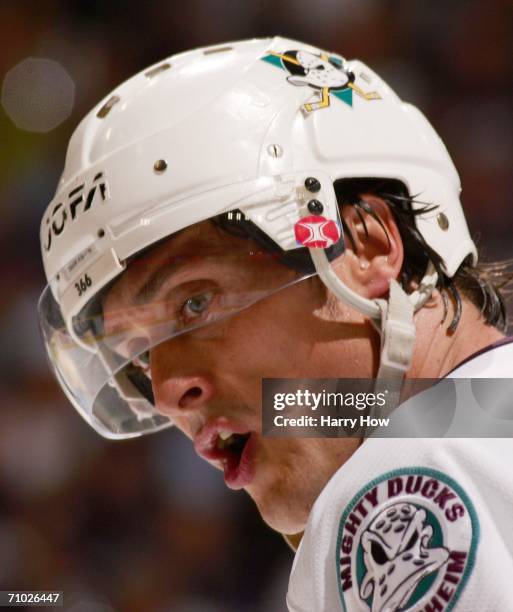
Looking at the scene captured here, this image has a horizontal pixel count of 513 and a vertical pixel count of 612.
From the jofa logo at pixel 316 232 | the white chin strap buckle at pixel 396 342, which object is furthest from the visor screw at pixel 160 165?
the white chin strap buckle at pixel 396 342

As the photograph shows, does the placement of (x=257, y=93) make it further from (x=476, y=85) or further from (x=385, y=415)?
(x=476, y=85)

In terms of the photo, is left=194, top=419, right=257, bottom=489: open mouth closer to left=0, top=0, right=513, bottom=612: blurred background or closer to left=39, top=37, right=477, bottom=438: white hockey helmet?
left=39, top=37, right=477, bottom=438: white hockey helmet

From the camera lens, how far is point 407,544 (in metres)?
1.09

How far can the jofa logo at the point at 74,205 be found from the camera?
1514mm

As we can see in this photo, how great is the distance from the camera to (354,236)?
1509 mm

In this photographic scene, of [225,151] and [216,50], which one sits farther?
[216,50]

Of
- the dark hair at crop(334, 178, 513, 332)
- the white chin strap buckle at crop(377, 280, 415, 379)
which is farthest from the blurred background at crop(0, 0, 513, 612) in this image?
the white chin strap buckle at crop(377, 280, 415, 379)

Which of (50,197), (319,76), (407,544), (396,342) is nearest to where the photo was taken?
(407,544)

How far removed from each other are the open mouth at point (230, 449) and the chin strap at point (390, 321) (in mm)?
211

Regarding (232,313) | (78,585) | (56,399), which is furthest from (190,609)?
(232,313)

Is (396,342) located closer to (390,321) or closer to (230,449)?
(390,321)

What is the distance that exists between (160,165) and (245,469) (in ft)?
1.55

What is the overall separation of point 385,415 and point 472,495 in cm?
34

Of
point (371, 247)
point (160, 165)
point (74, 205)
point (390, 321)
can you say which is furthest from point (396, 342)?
point (74, 205)
